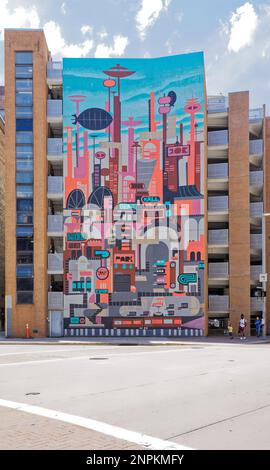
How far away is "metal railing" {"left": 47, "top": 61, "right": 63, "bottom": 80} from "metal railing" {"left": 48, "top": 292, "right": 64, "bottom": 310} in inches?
585

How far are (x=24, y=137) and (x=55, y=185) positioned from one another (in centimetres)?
381

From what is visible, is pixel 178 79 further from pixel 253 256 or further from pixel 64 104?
pixel 253 256

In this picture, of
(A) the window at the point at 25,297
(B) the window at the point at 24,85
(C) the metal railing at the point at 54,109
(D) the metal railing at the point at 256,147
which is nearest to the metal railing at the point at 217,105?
(D) the metal railing at the point at 256,147

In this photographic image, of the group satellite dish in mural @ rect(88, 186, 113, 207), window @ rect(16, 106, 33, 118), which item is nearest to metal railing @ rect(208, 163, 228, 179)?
satellite dish in mural @ rect(88, 186, 113, 207)

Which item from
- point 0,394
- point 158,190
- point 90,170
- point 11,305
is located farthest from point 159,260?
point 0,394

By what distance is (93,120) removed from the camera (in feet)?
127

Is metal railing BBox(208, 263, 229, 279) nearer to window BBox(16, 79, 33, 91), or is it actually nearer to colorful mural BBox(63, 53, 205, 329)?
colorful mural BBox(63, 53, 205, 329)

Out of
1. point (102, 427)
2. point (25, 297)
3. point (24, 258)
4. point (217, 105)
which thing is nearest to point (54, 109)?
point (24, 258)

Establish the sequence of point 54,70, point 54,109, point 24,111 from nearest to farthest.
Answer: point 24,111 → point 54,109 → point 54,70

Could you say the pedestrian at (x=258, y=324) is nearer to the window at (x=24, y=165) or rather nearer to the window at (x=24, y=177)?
the window at (x=24, y=177)

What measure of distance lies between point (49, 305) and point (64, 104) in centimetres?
1371

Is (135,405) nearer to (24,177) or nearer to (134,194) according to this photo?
(134,194)

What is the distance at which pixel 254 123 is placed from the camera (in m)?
42.7

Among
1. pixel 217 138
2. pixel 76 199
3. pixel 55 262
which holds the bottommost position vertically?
pixel 55 262
